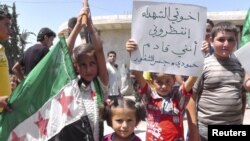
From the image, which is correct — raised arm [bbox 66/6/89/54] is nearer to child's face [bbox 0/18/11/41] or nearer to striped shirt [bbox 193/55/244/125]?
child's face [bbox 0/18/11/41]

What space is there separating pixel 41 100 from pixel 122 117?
0.57 m

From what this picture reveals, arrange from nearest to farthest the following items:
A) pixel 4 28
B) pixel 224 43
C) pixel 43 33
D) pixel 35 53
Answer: pixel 224 43, pixel 4 28, pixel 35 53, pixel 43 33

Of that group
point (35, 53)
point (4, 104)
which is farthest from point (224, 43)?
point (35, 53)

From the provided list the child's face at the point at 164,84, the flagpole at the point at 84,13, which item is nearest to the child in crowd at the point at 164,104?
the child's face at the point at 164,84

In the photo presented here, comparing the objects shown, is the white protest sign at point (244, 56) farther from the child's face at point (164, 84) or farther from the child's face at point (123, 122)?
the child's face at point (123, 122)

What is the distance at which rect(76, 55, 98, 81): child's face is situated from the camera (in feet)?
9.45

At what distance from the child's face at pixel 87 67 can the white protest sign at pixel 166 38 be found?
29 centimetres

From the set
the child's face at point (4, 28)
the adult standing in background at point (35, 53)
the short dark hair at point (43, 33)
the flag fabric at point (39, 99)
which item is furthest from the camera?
the short dark hair at point (43, 33)

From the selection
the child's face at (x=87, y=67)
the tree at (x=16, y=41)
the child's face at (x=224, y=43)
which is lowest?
the tree at (x=16, y=41)

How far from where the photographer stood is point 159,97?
307 centimetres

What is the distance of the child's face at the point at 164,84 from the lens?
10.00ft

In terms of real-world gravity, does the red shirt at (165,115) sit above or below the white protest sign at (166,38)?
below

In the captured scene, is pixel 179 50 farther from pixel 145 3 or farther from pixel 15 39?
pixel 15 39

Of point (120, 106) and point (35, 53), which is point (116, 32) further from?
point (120, 106)
